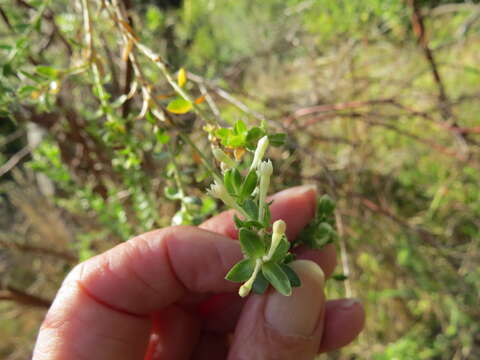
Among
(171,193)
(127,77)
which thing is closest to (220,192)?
(171,193)

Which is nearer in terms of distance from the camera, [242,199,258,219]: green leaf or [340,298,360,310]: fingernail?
[242,199,258,219]: green leaf

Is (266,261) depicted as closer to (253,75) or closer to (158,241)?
(158,241)

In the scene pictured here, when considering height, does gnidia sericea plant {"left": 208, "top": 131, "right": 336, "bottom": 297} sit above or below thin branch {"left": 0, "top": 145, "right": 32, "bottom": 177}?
below

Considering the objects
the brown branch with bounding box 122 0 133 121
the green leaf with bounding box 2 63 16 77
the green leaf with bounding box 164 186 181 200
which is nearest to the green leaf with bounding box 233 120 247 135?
the green leaf with bounding box 164 186 181 200

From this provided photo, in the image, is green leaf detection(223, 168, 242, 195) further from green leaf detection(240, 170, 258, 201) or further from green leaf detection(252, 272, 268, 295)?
green leaf detection(252, 272, 268, 295)

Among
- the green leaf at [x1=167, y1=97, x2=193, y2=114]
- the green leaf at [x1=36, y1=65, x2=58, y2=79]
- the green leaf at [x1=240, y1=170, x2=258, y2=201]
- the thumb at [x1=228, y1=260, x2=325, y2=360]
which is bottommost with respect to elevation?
the thumb at [x1=228, y1=260, x2=325, y2=360]

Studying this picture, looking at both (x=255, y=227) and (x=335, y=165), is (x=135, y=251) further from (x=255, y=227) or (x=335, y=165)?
(x=335, y=165)

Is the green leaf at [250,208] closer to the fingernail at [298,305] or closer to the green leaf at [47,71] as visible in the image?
the fingernail at [298,305]
